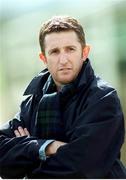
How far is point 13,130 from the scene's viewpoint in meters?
3.55

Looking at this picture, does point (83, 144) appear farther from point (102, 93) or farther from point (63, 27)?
point (63, 27)

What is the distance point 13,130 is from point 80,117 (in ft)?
1.81

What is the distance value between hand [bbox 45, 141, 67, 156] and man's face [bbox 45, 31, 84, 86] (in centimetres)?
40

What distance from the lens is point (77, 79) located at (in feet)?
11.0

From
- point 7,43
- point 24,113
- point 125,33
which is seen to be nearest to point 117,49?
point 125,33

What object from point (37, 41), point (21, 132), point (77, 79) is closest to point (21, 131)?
point (21, 132)

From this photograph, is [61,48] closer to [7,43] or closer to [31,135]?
[31,135]

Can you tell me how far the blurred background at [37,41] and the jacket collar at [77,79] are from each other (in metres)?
6.53

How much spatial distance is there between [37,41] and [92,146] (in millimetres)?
9765

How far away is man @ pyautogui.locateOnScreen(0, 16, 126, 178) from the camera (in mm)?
3111

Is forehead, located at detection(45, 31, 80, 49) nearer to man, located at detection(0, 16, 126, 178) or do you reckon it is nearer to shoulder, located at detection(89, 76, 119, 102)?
man, located at detection(0, 16, 126, 178)

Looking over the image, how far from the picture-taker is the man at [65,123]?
311cm

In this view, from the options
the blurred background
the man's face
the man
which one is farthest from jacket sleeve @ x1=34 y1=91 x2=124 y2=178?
the blurred background

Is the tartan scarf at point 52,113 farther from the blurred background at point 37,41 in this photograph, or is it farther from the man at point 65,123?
the blurred background at point 37,41
